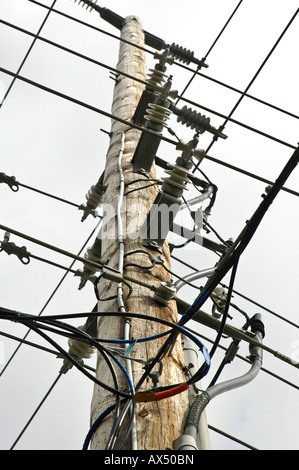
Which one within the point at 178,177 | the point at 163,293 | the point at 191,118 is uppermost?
the point at 191,118

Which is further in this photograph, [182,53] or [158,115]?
[182,53]

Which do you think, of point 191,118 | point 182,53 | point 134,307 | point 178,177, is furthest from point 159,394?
point 182,53

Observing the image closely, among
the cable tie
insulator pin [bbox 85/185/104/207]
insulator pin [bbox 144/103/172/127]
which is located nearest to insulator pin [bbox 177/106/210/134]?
insulator pin [bbox 144/103/172/127]

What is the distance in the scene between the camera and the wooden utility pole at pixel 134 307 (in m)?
2.77

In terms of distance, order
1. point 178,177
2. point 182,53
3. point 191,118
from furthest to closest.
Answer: point 182,53
point 191,118
point 178,177

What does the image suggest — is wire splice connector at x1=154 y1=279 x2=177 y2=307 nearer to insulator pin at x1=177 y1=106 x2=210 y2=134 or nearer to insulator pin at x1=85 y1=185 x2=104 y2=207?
insulator pin at x1=177 y1=106 x2=210 y2=134

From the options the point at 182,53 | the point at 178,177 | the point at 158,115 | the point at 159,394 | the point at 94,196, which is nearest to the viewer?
the point at 159,394

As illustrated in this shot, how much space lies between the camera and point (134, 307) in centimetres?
335

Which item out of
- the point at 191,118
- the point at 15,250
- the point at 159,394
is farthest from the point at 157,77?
the point at 159,394

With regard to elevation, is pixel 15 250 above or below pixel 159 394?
above

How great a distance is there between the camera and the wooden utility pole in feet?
9.10

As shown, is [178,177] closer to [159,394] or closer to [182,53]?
[159,394]

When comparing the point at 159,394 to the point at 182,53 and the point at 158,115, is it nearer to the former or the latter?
the point at 158,115
